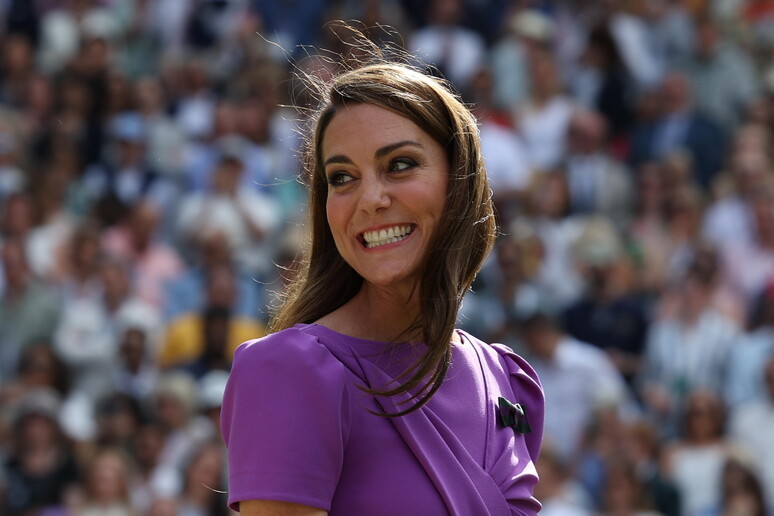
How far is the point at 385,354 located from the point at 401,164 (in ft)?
0.99

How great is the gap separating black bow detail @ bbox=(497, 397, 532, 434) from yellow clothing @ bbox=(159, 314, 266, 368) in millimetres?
5091

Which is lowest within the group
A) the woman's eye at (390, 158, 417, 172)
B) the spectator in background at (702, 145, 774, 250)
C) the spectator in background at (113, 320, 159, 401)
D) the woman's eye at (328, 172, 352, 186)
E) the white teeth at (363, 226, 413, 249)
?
the spectator in background at (113, 320, 159, 401)

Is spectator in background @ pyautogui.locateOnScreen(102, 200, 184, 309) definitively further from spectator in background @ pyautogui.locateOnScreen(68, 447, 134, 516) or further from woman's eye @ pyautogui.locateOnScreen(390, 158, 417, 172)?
woman's eye @ pyautogui.locateOnScreen(390, 158, 417, 172)

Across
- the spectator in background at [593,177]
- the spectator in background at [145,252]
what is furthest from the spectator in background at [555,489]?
the spectator in background at [145,252]

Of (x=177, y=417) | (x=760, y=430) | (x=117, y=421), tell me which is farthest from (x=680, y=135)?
(x=117, y=421)

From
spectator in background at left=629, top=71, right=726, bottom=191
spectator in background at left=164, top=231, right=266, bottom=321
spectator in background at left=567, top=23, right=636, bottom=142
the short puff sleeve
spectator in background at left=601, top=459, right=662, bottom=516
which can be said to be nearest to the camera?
the short puff sleeve

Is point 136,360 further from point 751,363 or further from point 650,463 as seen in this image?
point 751,363

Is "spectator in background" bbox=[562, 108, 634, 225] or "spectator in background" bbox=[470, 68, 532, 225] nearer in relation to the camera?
"spectator in background" bbox=[470, 68, 532, 225]

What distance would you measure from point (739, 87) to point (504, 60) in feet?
5.64

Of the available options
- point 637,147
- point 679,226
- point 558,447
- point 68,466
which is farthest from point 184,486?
point 637,147

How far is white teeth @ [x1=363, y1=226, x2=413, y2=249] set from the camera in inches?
85.2

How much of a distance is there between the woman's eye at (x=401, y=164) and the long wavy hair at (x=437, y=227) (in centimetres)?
6

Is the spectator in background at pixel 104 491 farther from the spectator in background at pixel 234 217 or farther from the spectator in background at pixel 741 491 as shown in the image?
the spectator in background at pixel 741 491

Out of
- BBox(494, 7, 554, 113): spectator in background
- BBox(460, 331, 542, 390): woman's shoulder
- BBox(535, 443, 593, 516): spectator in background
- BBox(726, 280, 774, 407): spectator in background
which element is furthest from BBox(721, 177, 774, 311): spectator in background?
BBox(460, 331, 542, 390): woman's shoulder
